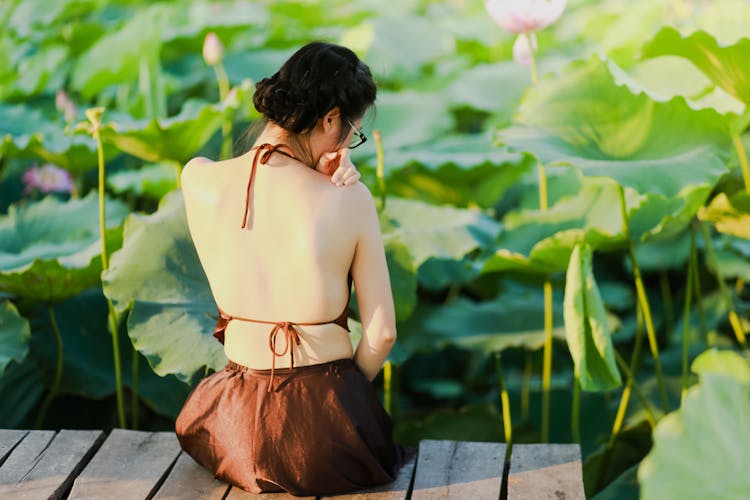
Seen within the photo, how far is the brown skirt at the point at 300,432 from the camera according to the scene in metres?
1.60

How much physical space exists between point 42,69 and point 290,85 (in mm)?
2294

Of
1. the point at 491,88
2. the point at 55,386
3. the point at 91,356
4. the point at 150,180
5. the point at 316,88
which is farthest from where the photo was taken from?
the point at 491,88

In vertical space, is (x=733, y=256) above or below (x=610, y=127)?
below

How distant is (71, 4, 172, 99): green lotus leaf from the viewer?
3.40 meters

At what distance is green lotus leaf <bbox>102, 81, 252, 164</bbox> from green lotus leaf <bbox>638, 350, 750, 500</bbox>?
143cm

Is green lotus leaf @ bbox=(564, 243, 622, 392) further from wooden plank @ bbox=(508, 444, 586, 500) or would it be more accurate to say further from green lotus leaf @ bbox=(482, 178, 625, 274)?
green lotus leaf @ bbox=(482, 178, 625, 274)

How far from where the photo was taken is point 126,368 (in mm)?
2479

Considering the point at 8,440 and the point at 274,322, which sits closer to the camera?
the point at 274,322

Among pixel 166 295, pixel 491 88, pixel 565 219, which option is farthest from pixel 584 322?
pixel 491 88

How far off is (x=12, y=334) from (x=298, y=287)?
0.84m

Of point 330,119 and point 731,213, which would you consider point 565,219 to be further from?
point 330,119

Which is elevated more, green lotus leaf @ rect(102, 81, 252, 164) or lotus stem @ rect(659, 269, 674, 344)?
green lotus leaf @ rect(102, 81, 252, 164)

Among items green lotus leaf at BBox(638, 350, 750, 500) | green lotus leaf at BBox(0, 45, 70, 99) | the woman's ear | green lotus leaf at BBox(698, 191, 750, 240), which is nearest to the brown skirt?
the woman's ear

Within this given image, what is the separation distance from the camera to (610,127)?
225 centimetres
